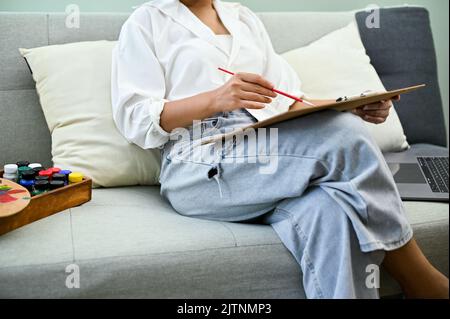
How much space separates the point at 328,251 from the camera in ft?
3.40

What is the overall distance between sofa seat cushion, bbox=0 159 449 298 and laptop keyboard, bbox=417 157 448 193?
0.18 meters

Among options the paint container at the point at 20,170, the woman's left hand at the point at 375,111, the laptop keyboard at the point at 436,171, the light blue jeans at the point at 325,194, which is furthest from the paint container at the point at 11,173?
the laptop keyboard at the point at 436,171

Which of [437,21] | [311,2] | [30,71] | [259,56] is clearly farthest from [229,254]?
[437,21]

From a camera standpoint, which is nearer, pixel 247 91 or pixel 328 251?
pixel 328 251

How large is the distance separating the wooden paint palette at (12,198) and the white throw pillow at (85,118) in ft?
0.69

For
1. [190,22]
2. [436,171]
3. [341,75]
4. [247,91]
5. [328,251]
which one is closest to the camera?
[328,251]

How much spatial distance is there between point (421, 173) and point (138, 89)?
27.8 inches

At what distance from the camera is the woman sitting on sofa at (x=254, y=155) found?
3.41ft

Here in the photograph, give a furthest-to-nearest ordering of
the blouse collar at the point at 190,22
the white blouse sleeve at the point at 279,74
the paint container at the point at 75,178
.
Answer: the white blouse sleeve at the point at 279,74
the blouse collar at the point at 190,22
the paint container at the point at 75,178

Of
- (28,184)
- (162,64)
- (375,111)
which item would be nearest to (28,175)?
(28,184)

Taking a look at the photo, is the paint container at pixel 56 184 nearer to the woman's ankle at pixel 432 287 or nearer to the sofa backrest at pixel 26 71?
the sofa backrest at pixel 26 71

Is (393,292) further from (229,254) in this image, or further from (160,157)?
(160,157)

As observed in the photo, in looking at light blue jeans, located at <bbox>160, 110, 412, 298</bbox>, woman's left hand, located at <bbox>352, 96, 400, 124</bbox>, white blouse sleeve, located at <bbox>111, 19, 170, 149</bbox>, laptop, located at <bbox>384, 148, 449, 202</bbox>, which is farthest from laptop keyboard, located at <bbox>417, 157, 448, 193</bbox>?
white blouse sleeve, located at <bbox>111, 19, 170, 149</bbox>

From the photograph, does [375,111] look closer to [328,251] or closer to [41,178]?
[328,251]
